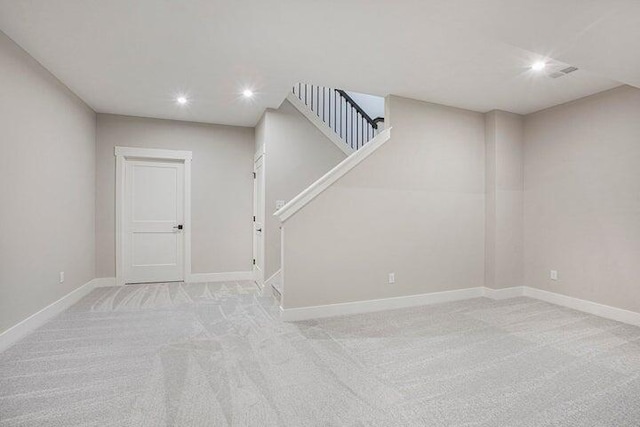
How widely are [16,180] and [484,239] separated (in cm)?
528

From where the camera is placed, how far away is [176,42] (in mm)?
2736

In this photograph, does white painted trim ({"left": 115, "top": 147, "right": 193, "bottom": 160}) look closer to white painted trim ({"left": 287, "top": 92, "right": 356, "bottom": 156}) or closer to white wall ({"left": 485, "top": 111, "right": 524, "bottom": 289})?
white painted trim ({"left": 287, "top": 92, "right": 356, "bottom": 156})

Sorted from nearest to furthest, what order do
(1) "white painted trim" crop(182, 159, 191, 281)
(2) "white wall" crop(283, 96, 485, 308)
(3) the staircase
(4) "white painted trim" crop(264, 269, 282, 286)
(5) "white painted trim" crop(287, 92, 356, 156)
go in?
(2) "white wall" crop(283, 96, 485, 308)
(4) "white painted trim" crop(264, 269, 282, 286)
(5) "white painted trim" crop(287, 92, 356, 156)
(3) the staircase
(1) "white painted trim" crop(182, 159, 191, 281)

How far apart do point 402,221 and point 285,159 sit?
6.07 feet

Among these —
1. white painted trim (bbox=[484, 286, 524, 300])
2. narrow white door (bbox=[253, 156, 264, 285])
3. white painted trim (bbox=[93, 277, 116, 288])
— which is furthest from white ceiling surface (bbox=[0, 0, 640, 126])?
white painted trim (bbox=[93, 277, 116, 288])

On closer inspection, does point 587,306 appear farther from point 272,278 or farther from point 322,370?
point 272,278

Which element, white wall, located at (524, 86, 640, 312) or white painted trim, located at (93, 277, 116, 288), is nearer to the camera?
white wall, located at (524, 86, 640, 312)

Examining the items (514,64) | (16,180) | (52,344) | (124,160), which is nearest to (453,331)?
(514,64)

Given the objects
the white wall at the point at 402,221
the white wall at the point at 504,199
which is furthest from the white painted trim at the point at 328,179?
the white wall at the point at 504,199

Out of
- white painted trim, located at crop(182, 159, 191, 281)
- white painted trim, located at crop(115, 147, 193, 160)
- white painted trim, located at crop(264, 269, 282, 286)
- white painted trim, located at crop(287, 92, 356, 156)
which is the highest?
white painted trim, located at crop(287, 92, 356, 156)

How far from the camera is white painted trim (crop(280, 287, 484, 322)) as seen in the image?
345 centimetres

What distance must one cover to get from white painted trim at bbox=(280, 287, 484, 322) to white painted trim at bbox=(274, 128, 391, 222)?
40.6 inches

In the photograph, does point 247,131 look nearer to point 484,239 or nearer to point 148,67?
point 148,67

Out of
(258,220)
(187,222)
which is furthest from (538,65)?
(187,222)
